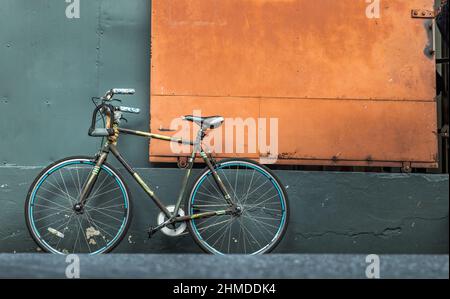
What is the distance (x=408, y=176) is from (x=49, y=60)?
131 inches

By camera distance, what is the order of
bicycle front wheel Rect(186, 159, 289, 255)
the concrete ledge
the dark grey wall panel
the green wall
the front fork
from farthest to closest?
the green wall
the dark grey wall panel
bicycle front wheel Rect(186, 159, 289, 255)
the front fork
the concrete ledge

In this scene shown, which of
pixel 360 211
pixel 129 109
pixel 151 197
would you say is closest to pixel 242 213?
pixel 151 197

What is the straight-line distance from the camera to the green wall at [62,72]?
738 cm

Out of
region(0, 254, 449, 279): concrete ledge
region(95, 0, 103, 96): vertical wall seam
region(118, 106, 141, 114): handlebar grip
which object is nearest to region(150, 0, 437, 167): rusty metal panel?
region(118, 106, 141, 114): handlebar grip

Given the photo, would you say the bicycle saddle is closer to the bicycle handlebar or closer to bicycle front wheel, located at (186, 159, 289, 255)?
bicycle front wheel, located at (186, 159, 289, 255)

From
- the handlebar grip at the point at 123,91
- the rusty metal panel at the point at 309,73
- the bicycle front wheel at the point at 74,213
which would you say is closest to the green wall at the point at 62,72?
the rusty metal panel at the point at 309,73

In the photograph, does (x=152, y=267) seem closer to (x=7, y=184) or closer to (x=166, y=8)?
(x=7, y=184)

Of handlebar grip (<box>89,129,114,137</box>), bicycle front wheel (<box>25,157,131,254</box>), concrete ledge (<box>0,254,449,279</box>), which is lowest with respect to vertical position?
concrete ledge (<box>0,254,449,279</box>)

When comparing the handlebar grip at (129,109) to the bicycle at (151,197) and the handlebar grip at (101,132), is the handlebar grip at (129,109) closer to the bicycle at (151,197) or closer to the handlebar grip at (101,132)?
the bicycle at (151,197)

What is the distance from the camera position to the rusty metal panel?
7301 millimetres

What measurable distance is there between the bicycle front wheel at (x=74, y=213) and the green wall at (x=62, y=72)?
366 mm

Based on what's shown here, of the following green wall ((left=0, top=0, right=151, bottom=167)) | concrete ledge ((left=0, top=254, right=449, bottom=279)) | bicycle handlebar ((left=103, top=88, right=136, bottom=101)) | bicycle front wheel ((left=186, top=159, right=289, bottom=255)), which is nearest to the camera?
concrete ledge ((left=0, top=254, right=449, bottom=279))

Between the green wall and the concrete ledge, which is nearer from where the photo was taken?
the concrete ledge

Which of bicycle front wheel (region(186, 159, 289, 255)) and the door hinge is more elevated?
the door hinge
